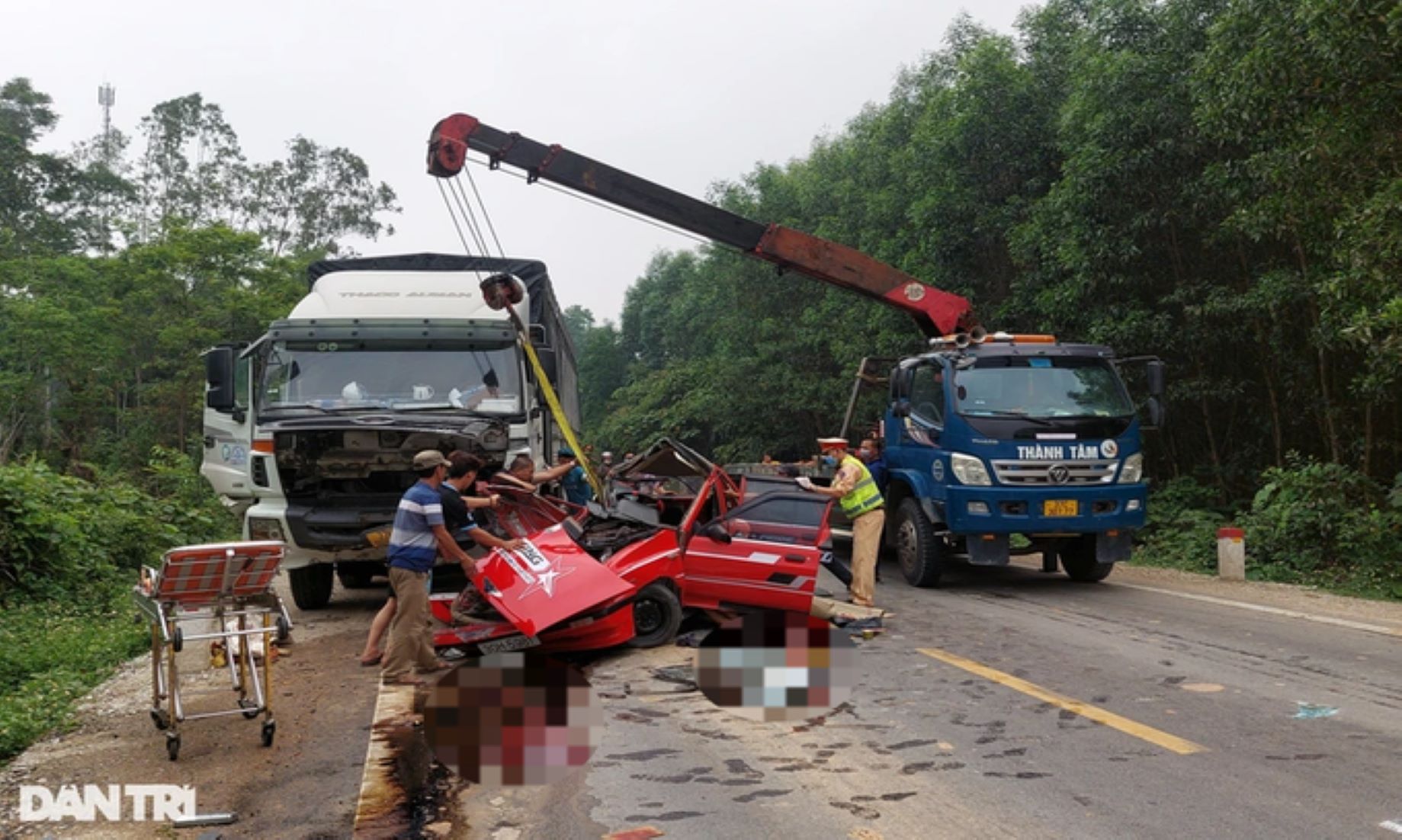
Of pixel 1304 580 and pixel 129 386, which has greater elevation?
pixel 129 386

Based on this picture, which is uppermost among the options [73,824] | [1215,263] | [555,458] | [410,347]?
[1215,263]

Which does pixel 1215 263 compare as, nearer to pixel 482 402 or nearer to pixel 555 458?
pixel 555 458

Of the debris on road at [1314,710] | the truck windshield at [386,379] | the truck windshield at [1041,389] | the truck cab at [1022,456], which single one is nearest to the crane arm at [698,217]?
the truck cab at [1022,456]

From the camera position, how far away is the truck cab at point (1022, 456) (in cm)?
1055

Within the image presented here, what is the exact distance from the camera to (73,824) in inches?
188

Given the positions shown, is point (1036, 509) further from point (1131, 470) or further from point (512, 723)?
point (512, 723)

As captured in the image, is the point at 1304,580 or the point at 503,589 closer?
the point at 503,589

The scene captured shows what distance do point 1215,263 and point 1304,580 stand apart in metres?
6.11

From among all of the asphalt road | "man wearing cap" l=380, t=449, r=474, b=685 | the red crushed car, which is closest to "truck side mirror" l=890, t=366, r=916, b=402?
the red crushed car

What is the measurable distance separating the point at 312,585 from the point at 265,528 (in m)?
1.52

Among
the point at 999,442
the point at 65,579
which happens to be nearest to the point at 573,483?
the point at 999,442

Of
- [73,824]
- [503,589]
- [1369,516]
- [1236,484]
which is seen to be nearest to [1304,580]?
[1369,516]

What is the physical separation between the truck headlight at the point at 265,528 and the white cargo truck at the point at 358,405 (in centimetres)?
1

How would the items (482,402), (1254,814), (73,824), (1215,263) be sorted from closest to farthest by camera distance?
(1254,814)
(73,824)
(482,402)
(1215,263)
